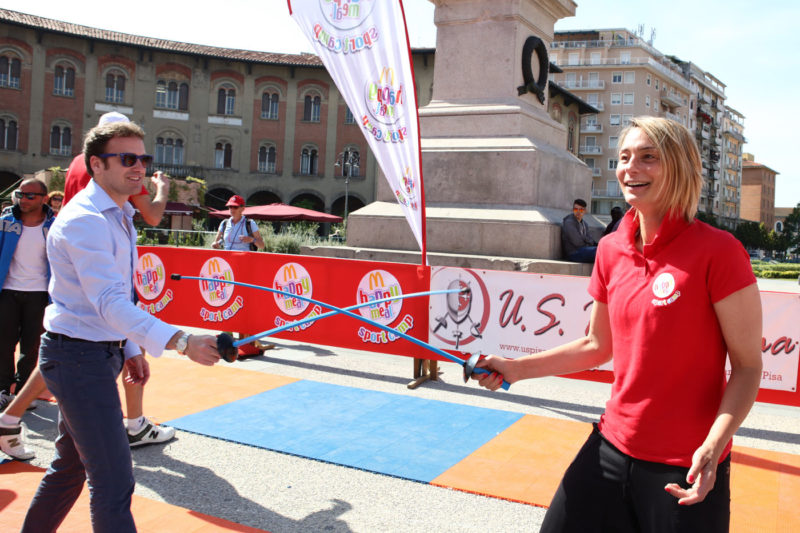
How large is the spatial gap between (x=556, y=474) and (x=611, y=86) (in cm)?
9373

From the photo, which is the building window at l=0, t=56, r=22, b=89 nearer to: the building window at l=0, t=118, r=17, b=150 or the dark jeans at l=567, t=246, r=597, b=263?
the building window at l=0, t=118, r=17, b=150

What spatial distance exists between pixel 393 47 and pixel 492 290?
8.84 feet

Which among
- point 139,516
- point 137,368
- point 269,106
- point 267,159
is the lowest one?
point 139,516

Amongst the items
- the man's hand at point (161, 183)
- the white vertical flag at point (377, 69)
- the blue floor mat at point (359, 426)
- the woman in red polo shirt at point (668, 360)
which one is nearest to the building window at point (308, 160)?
the white vertical flag at point (377, 69)

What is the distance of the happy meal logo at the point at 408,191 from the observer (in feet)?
22.8

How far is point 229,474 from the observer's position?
15.1 ft

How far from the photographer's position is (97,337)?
2.88 m

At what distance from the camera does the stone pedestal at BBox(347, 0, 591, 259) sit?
970 cm

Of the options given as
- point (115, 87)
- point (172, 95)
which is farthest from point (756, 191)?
point (115, 87)

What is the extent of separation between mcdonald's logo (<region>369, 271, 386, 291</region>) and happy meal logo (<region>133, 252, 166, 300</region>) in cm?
329

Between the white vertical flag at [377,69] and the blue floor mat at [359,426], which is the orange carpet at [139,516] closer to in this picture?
the blue floor mat at [359,426]

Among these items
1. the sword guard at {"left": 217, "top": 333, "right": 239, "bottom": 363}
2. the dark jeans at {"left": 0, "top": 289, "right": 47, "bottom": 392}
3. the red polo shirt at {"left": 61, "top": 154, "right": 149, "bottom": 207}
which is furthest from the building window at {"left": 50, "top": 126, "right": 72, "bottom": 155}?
the sword guard at {"left": 217, "top": 333, "right": 239, "bottom": 363}

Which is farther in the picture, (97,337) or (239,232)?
(239,232)

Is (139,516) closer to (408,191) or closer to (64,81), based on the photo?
(408,191)
